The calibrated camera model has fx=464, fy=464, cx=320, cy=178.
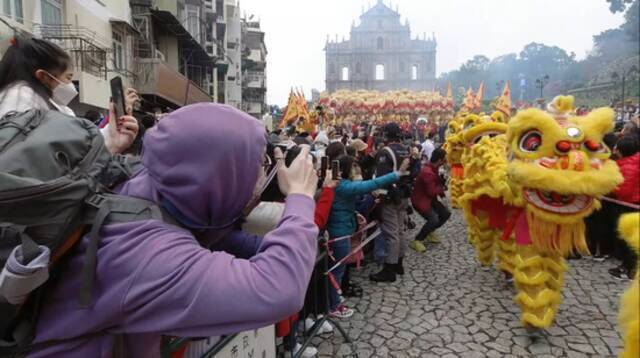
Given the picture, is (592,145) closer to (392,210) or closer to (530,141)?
(530,141)

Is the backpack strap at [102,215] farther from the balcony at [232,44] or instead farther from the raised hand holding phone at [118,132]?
the balcony at [232,44]

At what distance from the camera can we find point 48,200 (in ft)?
3.46

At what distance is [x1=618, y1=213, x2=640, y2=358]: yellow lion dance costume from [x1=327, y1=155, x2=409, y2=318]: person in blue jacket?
2.97 meters

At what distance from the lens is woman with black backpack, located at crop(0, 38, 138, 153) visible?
196 cm

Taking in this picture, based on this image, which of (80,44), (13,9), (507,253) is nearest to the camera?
(507,253)

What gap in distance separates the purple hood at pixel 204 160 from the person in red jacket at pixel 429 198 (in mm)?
5817

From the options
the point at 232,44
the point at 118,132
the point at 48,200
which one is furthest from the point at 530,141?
the point at 232,44

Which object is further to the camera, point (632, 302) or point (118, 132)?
point (118, 132)

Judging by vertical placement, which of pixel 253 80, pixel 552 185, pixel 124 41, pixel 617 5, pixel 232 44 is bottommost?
pixel 552 185

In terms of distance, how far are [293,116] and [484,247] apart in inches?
279

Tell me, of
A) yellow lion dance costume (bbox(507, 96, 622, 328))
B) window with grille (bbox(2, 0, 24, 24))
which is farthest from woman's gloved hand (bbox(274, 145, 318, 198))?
window with grille (bbox(2, 0, 24, 24))

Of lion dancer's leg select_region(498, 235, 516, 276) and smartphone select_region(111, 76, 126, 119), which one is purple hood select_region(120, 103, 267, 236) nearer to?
smartphone select_region(111, 76, 126, 119)

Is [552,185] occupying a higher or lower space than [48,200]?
lower

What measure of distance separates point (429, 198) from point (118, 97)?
17.9 feet
